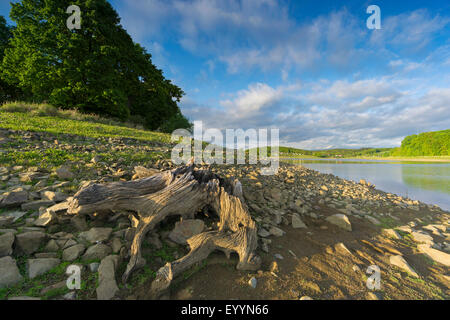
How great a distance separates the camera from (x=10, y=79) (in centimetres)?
1750

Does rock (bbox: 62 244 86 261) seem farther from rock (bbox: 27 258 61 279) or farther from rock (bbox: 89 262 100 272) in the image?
rock (bbox: 89 262 100 272)

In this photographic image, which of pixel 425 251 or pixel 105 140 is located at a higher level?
pixel 105 140

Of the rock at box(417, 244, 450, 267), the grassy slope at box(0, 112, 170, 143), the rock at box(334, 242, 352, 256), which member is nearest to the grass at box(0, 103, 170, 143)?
the grassy slope at box(0, 112, 170, 143)

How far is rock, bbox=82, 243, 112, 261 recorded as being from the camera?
227 centimetres

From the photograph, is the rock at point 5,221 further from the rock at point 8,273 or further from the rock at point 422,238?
the rock at point 422,238

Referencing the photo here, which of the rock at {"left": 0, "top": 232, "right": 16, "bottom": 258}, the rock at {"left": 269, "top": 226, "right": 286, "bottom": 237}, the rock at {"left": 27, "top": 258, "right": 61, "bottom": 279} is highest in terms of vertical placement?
the rock at {"left": 0, "top": 232, "right": 16, "bottom": 258}

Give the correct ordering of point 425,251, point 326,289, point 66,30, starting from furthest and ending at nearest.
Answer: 1. point 66,30
2. point 425,251
3. point 326,289

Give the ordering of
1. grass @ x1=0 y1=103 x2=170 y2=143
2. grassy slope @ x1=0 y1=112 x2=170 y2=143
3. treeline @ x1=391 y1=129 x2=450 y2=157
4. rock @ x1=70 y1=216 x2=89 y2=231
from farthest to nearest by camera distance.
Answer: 1. treeline @ x1=391 y1=129 x2=450 y2=157
2. grass @ x1=0 y1=103 x2=170 y2=143
3. grassy slope @ x1=0 y1=112 x2=170 y2=143
4. rock @ x1=70 y1=216 x2=89 y2=231

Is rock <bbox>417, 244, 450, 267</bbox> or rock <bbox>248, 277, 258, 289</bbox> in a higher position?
rock <bbox>248, 277, 258, 289</bbox>

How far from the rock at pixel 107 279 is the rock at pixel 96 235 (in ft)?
1.50

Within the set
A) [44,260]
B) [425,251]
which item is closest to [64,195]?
[44,260]

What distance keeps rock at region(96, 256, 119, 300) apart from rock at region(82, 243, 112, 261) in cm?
17
